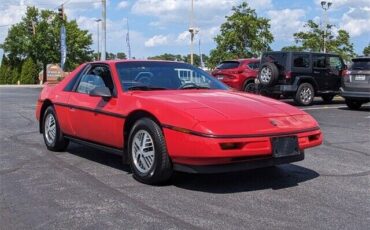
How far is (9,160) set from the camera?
6.98 metres

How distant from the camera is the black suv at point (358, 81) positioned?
15.0m

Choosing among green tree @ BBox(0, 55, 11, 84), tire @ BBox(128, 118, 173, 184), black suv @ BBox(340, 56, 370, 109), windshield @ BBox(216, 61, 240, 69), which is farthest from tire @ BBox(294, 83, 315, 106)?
green tree @ BBox(0, 55, 11, 84)

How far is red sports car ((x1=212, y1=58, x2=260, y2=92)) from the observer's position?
1848 cm

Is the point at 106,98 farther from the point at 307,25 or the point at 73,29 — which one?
the point at 73,29

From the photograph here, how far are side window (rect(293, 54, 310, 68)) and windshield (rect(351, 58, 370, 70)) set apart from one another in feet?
6.29

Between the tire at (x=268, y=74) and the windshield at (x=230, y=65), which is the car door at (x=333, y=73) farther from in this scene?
the windshield at (x=230, y=65)

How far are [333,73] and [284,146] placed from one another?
1317 centimetres

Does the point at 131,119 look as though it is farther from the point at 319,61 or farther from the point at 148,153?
the point at 319,61

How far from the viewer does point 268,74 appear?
54.1ft

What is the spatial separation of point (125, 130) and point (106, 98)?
555 mm

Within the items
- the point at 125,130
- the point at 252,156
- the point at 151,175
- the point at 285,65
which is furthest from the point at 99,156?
the point at 285,65

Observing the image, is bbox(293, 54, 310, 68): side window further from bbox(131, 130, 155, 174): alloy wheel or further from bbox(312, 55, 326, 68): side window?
bbox(131, 130, 155, 174): alloy wheel

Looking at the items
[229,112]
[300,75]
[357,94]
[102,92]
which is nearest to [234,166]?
[229,112]

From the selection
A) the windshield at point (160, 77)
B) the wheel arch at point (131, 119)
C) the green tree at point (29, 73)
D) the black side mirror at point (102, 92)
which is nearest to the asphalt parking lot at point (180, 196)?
the wheel arch at point (131, 119)
